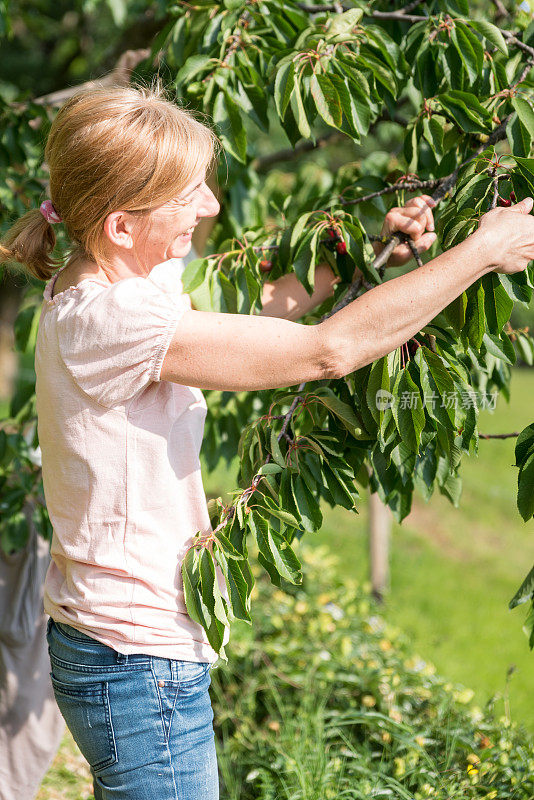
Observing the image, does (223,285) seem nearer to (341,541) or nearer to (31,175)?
(31,175)

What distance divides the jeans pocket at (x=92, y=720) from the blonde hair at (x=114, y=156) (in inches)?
30.6

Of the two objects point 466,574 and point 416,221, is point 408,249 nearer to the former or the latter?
point 416,221

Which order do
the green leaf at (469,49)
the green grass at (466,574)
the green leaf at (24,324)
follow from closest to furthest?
the green leaf at (469,49) → the green leaf at (24,324) → the green grass at (466,574)

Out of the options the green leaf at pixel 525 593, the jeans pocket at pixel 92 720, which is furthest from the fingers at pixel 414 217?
the jeans pocket at pixel 92 720

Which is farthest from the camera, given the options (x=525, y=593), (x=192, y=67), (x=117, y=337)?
(x=192, y=67)

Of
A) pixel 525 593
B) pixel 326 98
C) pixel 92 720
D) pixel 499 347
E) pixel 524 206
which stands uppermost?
pixel 326 98

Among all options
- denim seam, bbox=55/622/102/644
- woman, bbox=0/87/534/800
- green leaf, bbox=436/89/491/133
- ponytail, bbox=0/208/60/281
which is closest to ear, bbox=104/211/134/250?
woman, bbox=0/87/534/800

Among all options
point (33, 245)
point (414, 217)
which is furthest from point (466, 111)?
point (33, 245)

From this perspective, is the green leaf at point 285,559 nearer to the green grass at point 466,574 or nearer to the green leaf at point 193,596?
the green leaf at point 193,596

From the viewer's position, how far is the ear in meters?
1.41

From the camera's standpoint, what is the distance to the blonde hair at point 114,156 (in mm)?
1358

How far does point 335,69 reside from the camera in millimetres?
1838

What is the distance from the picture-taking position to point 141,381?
4.43 feet

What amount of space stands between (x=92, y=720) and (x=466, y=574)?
163 inches
